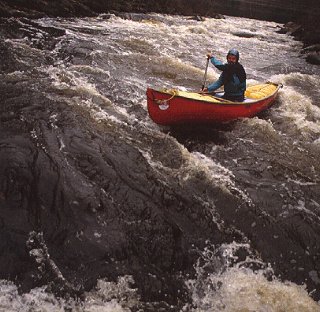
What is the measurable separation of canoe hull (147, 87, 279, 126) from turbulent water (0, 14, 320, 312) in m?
0.26

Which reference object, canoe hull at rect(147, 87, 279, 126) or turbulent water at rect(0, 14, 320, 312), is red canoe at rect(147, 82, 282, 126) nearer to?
canoe hull at rect(147, 87, 279, 126)

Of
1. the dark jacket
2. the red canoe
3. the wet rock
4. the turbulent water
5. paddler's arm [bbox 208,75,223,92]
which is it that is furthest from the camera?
the wet rock

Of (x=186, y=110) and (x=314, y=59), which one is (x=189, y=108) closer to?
(x=186, y=110)

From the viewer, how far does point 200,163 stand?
618 centimetres

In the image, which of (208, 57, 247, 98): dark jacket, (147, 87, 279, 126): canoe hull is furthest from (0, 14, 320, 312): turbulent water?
(208, 57, 247, 98): dark jacket

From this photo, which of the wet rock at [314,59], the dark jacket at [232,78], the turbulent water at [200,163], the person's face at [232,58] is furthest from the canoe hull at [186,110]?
the wet rock at [314,59]

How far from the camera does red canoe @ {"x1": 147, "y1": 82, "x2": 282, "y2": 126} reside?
661 centimetres

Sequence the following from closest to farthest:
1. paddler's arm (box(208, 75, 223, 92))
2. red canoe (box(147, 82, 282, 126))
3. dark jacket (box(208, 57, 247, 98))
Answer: red canoe (box(147, 82, 282, 126))
dark jacket (box(208, 57, 247, 98))
paddler's arm (box(208, 75, 223, 92))

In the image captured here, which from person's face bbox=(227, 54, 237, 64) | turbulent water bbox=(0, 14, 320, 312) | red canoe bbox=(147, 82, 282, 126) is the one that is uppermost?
person's face bbox=(227, 54, 237, 64)

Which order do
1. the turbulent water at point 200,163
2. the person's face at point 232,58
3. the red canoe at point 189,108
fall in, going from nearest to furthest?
the turbulent water at point 200,163 → the red canoe at point 189,108 → the person's face at point 232,58

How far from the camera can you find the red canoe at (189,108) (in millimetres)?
6605

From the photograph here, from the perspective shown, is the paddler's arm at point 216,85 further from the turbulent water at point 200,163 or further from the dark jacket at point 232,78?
the turbulent water at point 200,163

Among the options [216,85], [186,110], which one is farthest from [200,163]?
[216,85]

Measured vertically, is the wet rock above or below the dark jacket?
above
